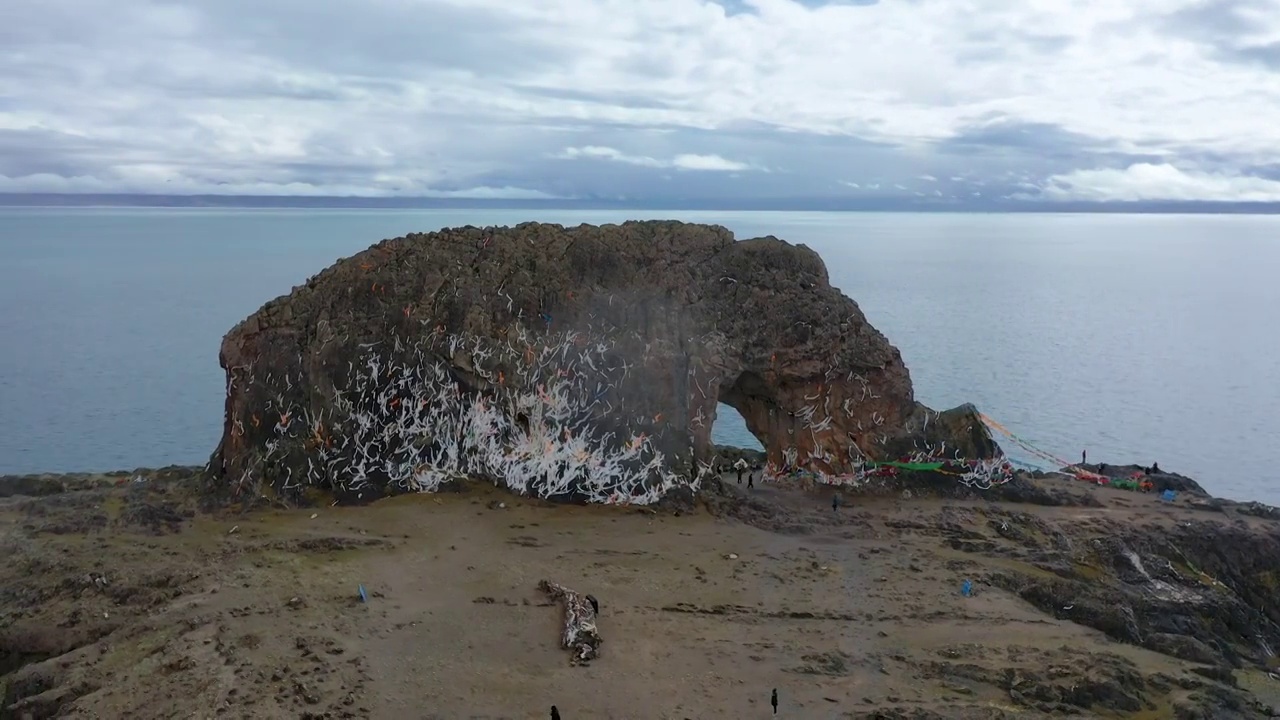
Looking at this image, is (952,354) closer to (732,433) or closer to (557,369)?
(732,433)

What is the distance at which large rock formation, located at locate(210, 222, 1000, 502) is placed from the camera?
1927cm

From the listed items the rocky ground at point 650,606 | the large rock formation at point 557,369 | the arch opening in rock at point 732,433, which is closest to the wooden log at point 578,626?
the rocky ground at point 650,606

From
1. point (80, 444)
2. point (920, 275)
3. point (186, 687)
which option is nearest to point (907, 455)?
point (186, 687)

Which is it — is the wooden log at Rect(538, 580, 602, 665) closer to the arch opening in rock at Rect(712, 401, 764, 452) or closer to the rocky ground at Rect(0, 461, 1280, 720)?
the rocky ground at Rect(0, 461, 1280, 720)

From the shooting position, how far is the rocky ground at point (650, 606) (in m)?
12.5

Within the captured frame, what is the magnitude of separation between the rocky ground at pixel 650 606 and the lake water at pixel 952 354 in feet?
37.6

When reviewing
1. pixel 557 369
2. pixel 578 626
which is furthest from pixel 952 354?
pixel 578 626

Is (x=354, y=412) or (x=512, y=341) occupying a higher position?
(x=512, y=341)

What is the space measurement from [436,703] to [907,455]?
12.0 m

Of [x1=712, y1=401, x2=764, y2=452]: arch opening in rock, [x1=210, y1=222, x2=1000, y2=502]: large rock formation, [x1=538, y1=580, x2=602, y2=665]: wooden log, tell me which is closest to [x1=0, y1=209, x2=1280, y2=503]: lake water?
[x1=712, y1=401, x2=764, y2=452]: arch opening in rock

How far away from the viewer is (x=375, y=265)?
67.1 feet

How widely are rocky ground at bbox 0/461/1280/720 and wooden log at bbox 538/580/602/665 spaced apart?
0.53ft

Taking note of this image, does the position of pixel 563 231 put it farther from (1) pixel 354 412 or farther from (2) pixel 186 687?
(2) pixel 186 687

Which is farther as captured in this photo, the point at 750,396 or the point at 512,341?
the point at 750,396
